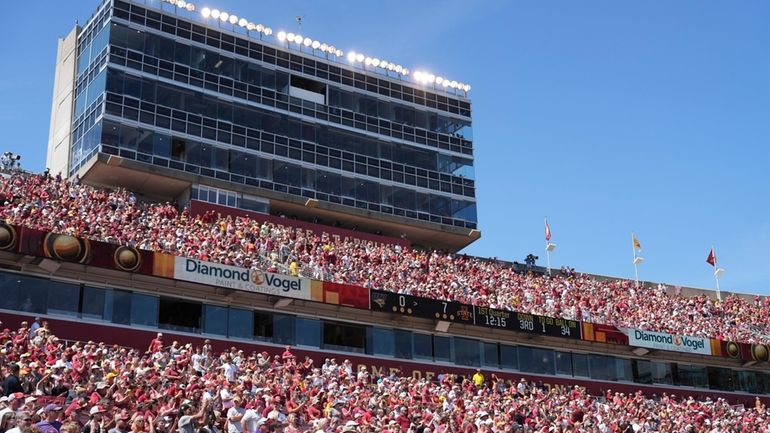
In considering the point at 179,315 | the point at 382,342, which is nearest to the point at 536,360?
the point at 382,342

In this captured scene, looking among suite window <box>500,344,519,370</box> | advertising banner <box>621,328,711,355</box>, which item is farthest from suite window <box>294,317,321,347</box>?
advertising banner <box>621,328,711,355</box>

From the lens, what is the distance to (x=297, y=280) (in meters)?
40.8

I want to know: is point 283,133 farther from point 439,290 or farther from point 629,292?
point 629,292

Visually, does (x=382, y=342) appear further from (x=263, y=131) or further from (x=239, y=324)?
(x=263, y=131)

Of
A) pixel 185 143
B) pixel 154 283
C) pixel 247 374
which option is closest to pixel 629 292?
pixel 185 143

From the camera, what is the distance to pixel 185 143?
2003 inches

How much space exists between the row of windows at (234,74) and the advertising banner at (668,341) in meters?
18.4

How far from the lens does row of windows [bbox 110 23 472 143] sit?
50906 millimetres

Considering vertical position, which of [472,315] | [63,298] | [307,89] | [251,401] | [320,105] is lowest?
[251,401]

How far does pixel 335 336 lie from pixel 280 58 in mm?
20446

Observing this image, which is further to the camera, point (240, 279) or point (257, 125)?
point (257, 125)

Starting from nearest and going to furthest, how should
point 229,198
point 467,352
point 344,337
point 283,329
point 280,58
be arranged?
point 283,329
point 344,337
point 467,352
point 229,198
point 280,58

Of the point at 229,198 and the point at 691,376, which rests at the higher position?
the point at 229,198

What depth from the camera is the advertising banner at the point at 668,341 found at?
50.6 m
